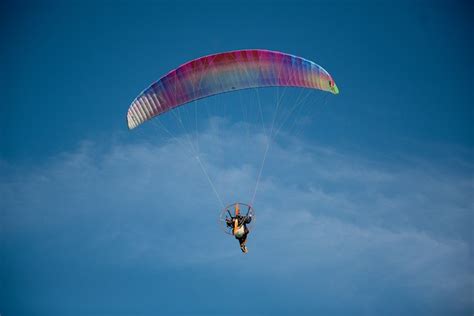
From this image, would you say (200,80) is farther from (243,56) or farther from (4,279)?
(4,279)

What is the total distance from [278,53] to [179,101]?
5.05 meters

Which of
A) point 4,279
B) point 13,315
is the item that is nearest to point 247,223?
point 13,315

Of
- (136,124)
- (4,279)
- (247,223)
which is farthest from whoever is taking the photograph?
(4,279)

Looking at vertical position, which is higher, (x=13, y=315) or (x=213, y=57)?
(x=13, y=315)

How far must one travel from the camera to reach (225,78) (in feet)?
111

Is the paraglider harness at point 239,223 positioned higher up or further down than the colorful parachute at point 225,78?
further down

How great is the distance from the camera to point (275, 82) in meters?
33.7

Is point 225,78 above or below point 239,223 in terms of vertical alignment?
above

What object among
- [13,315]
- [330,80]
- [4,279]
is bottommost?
[330,80]

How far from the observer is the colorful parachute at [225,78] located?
3300cm

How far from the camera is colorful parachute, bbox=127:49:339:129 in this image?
33.0 meters

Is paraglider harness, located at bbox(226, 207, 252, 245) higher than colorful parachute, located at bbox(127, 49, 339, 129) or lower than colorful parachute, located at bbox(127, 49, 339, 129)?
lower

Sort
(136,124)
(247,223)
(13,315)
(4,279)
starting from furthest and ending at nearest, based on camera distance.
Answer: (4,279) → (13,315) → (136,124) → (247,223)

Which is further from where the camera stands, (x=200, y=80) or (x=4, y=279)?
(x=4, y=279)
